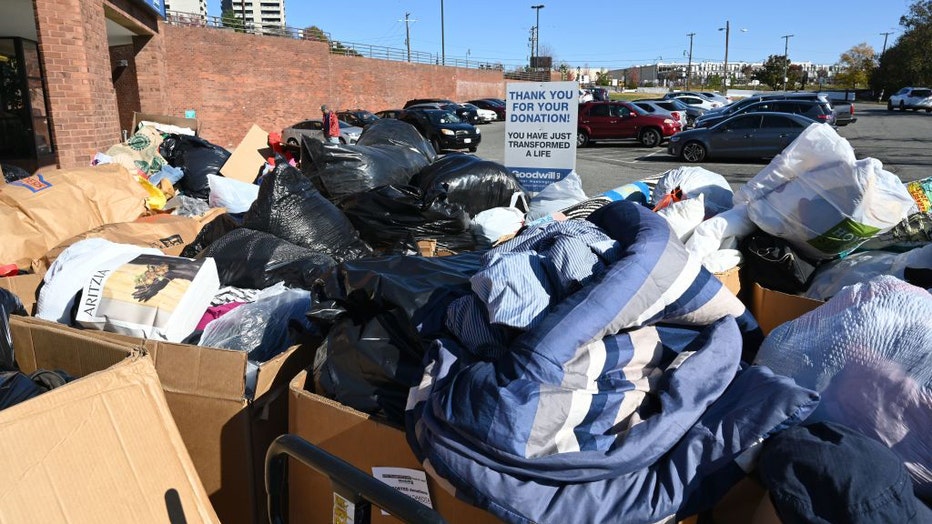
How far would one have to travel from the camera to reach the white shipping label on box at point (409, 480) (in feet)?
5.56

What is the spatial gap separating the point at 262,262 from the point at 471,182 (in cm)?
169

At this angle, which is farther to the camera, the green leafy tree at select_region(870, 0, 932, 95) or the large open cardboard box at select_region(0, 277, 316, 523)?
the green leafy tree at select_region(870, 0, 932, 95)

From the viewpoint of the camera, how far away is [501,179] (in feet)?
14.3

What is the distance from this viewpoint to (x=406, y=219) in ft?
12.6

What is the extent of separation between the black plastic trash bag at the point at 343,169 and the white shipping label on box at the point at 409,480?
2699 millimetres

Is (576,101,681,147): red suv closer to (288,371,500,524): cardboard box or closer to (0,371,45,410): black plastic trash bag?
(288,371,500,524): cardboard box

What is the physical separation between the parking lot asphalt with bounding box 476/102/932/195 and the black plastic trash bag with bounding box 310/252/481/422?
7.73 m

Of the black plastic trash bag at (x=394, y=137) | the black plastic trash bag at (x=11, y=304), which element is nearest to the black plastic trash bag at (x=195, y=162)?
the black plastic trash bag at (x=394, y=137)

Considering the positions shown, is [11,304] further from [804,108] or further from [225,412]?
[804,108]

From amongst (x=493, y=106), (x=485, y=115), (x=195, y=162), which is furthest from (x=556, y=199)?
(x=493, y=106)

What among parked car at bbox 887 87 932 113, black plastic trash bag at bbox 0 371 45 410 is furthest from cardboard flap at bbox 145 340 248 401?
parked car at bbox 887 87 932 113

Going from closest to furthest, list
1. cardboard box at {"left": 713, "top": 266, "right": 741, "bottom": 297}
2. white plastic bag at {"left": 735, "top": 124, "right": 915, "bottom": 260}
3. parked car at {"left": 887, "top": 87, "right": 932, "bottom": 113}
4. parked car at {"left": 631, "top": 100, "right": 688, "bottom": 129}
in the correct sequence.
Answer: white plastic bag at {"left": 735, "top": 124, "right": 915, "bottom": 260} → cardboard box at {"left": 713, "top": 266, "right": 741, "bottom": 297} → parked car at {"left": 631, "top": 100, "right": 688, "bottom": 129} → parked car at {"left": 887, "top": 87, "right": 932, "bottom": 113}

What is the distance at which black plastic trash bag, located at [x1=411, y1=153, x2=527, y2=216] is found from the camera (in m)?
4.18

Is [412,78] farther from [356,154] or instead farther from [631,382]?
[631,382]
